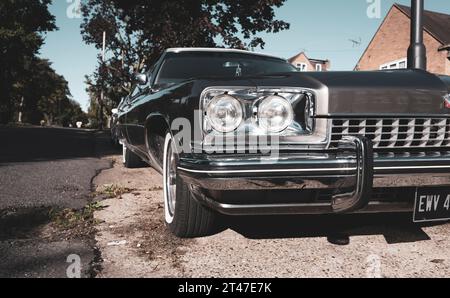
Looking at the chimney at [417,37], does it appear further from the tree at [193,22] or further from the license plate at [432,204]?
the tree at [193,22]

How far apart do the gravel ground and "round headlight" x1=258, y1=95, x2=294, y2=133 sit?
30.3 inches

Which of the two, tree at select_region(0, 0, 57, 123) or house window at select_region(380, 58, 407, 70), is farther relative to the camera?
tree at select_region(0, 0, 57, 123)

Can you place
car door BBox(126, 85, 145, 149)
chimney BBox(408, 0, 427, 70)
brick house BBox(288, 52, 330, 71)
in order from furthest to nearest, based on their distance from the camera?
brick house BBox(288, 52, 330, 71) → chimney BBox(408, 0, 427, 70) → car door BBox(126, 85, 145, 149)

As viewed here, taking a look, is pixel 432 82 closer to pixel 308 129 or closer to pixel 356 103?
pixel 356 103

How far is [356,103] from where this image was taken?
2197mm

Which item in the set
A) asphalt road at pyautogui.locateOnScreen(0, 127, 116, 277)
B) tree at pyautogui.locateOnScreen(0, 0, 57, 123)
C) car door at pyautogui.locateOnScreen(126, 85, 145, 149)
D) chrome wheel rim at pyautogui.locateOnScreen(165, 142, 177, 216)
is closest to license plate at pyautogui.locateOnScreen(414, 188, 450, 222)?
chrome wheel rim at pyautogui.locateOnScreen(165, 142, 177, 216)

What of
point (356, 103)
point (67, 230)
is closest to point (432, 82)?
point (356, 103)

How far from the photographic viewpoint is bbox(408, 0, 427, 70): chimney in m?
4.54

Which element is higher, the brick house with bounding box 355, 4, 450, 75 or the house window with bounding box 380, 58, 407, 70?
the brick house with bounding box 355, 4, 450, 75

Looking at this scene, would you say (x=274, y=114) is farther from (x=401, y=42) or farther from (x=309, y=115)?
(x=401, y=42)

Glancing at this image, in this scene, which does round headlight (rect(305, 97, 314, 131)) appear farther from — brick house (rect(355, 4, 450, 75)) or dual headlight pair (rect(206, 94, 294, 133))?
brick house (rect(355, 4, 450, 75))
